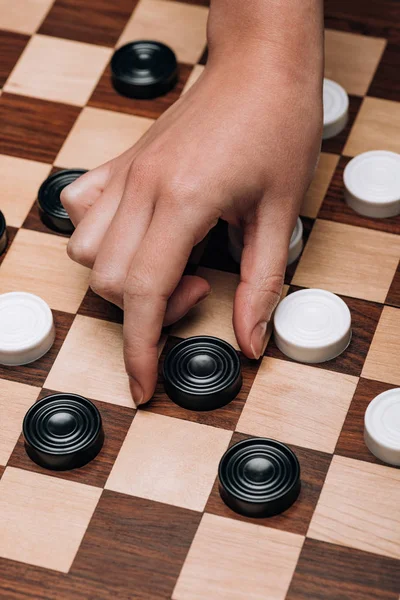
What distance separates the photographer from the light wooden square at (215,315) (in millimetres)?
2312

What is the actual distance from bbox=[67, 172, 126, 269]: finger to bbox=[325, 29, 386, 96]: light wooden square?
883mm

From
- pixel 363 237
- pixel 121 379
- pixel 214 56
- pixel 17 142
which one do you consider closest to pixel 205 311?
pixel 121 379

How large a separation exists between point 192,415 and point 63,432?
0.89 ft

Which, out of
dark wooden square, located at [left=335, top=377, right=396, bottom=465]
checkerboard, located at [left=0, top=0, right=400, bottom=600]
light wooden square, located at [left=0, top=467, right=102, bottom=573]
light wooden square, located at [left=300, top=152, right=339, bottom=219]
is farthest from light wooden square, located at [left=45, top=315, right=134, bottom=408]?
light wooden square, located at [left=300, top=152, right=339, bottom=219]

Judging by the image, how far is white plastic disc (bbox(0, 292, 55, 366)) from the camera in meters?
2.25

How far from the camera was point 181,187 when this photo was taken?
216 centimetres

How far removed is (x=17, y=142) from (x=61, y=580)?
1.30 metres

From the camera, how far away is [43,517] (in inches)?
79.2

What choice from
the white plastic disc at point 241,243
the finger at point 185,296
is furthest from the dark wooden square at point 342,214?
the finger at point 185,296

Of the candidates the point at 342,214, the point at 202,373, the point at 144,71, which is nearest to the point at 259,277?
the point at 202,373

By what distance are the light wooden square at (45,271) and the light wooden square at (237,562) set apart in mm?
685

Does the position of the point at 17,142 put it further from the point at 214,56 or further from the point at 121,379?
the point at 121,379

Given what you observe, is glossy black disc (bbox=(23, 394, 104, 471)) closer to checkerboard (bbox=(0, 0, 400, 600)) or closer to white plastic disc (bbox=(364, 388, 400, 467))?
checkerboard (bbox=(0, 0, 400, 600))

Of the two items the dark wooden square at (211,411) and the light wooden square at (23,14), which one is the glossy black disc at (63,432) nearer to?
the dark wooden square at (211,411)
